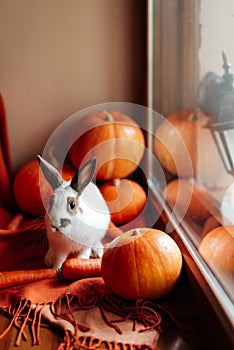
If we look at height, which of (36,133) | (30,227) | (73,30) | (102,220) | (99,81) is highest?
(73,30)

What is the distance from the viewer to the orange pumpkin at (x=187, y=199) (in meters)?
1.03

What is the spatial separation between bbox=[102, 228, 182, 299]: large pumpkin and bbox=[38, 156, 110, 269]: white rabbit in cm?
13

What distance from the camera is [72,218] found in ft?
3.04

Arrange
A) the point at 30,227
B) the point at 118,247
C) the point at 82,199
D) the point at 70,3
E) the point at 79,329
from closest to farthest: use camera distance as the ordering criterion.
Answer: the point at 79,329, the point at 118,247, the point at 82,199, the point at 30,227, the point at 70,3

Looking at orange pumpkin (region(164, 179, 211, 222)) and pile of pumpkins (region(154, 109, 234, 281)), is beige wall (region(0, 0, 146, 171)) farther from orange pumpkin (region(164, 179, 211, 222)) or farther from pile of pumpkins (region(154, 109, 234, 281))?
orange pumpkin (region(164, 179, 211, 222))

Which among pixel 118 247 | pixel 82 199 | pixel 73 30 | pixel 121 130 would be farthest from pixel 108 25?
pixel 118 247

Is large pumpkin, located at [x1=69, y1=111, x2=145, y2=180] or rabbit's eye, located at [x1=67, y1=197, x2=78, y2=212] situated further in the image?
large pumpkin, located at [x1=69, y1=111, x2=145, y2=180]

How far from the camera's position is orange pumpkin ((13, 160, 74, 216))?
130cm

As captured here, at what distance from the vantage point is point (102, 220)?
40.7 inches

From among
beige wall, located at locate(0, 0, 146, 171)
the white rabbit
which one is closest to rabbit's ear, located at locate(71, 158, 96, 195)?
the white rabbit

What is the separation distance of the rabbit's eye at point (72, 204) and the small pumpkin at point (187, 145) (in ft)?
1.29

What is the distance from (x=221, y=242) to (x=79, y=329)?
33 centimetres

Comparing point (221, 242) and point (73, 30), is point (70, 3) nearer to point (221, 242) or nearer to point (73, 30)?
point (73, 30)

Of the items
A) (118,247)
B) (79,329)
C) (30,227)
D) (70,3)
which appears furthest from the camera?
(70,3)
